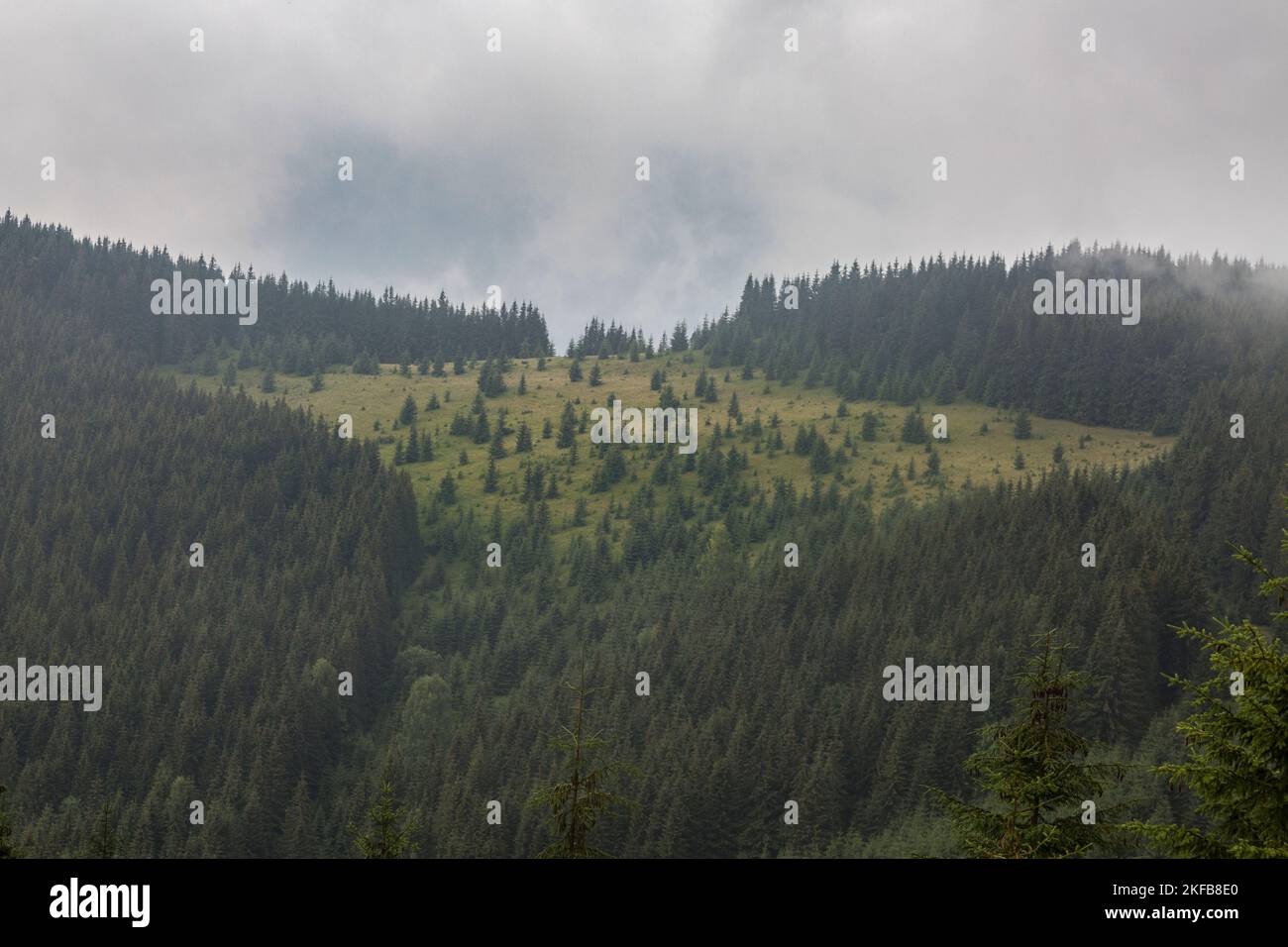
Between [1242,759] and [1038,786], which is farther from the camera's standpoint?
[1038,786]

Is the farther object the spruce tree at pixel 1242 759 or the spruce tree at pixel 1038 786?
the spruce tree at pixel 1038 786

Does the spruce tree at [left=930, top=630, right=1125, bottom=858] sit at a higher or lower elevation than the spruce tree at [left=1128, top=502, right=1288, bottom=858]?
lower

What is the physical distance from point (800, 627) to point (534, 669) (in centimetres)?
5195

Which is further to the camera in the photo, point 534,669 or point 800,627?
point 534,669

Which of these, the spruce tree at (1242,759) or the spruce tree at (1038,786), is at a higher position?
the spruce tree at (1242,759)

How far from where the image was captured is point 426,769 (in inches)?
6294

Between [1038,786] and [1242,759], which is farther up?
[1242,759]
